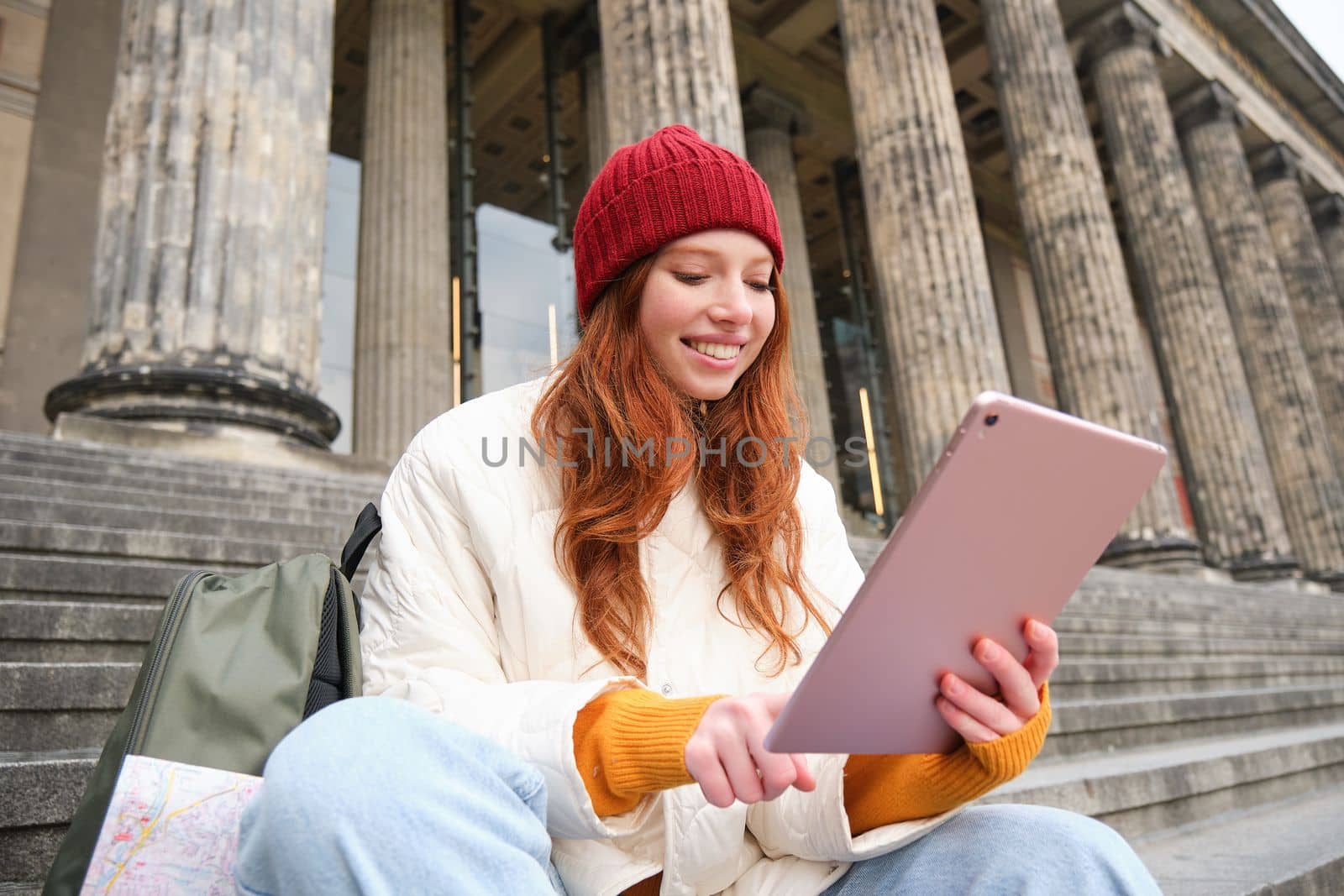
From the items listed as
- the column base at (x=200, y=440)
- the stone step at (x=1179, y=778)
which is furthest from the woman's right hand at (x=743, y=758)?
the column base at (x=200, y=440)

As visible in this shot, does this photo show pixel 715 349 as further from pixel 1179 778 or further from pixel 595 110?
pixel 595 110

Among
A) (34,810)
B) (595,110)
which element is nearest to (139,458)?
(34,810)

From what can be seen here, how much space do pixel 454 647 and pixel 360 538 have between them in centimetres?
21

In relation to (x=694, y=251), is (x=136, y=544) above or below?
Answer: below

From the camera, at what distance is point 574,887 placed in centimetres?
108

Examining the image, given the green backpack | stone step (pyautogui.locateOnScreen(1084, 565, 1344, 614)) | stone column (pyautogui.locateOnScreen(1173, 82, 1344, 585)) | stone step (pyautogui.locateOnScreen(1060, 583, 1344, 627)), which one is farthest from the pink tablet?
stone column (pyautogui.locateOnScreen(1173, 82, 1344, 585))

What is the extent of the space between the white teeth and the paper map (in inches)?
34.0

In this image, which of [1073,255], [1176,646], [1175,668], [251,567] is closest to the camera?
[251,567]

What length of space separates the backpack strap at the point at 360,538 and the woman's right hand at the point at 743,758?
0.55 meters

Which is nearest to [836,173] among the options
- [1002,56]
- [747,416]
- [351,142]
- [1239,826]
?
[1002,56]

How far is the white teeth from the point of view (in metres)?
1.41

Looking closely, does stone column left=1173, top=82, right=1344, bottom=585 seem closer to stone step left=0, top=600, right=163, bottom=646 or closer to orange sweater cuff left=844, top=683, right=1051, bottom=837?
orange sweater cuff left=844, top=683, right=1051, bottom=837

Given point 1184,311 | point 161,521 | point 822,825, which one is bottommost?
point 822,825

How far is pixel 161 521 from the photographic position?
318 centimetres
